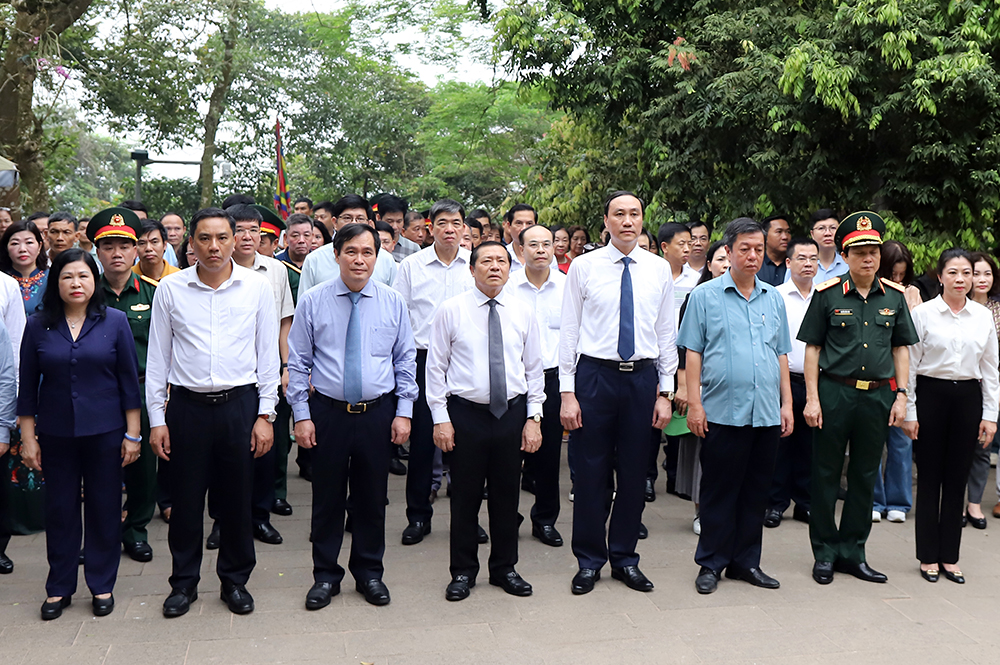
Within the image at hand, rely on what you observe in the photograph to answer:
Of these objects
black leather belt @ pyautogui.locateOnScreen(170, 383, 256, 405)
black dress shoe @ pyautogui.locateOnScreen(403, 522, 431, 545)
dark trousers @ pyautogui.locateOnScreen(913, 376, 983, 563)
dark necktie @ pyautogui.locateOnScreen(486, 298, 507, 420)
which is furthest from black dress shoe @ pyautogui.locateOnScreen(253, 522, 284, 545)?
dark trousers @ pyautogui.locateOnScreen(913, 376, 983, 563)

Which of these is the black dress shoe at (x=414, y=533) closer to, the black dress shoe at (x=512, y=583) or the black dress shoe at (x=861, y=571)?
the black dress shoe at (x=512, y=583)

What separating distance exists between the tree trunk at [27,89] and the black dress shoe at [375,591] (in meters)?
9.31

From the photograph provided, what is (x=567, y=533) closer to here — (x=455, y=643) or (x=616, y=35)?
(x=455, y=643)

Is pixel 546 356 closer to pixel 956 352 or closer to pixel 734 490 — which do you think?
pixel 734 490

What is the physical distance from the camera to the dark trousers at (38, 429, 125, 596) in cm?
458

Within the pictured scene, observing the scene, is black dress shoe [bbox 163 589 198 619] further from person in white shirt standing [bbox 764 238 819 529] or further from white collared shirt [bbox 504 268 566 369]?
person in white shirt standing [bbox 764 238 819 529]

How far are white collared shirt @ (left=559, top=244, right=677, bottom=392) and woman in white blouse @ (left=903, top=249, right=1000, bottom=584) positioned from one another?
159cm

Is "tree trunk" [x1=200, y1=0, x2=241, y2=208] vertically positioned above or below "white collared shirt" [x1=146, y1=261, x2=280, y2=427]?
above

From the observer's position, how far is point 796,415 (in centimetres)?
646

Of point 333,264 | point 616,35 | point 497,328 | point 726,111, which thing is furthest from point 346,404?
Answer: point 616,35

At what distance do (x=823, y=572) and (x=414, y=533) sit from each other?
2511mm

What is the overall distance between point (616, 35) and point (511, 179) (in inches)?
478

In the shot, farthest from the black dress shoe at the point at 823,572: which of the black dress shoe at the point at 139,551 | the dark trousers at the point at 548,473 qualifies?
the black dress shoe at the point at 139,551

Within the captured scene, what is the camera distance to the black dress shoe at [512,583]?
4895 millimetres
